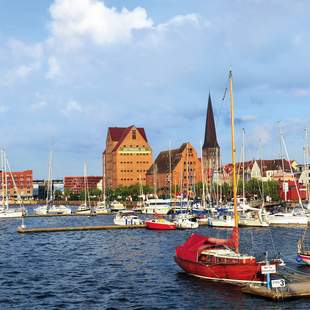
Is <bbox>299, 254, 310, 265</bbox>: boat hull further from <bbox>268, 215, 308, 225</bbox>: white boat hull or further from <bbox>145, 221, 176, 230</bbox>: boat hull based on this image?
<bbox>268, 215, 308, 225</bbox>: white boat hull

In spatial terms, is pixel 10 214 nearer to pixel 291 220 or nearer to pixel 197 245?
pixel 291 220

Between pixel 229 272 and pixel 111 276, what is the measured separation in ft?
38.9

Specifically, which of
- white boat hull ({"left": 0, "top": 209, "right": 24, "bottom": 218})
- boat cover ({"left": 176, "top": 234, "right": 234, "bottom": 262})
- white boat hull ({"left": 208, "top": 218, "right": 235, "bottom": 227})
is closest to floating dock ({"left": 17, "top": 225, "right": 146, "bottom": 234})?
white boat hull ({"left": 208, "top": 218, "right": 235, "bottom": 227})

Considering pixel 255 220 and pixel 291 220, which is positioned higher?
pixel 255 220

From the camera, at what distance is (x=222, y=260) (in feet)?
134

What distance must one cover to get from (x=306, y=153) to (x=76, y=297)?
74.4 m

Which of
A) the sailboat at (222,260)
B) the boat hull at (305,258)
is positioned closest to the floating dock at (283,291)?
the sailboat at (222,260)

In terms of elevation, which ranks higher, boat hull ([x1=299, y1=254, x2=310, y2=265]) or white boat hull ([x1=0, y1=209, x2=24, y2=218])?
white boat hull ([x1=0, y1=209, x2=24, y2=218])

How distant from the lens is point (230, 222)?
90625 mm

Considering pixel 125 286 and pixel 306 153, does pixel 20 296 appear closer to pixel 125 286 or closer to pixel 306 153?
pixel 125 286

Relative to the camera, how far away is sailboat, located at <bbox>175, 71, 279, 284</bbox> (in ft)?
128

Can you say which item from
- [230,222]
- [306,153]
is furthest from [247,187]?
[230,222]

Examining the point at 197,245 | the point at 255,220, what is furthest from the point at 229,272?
the point at 255,220

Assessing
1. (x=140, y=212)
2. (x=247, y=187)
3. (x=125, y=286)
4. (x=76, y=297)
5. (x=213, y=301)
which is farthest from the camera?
(x=247, y=187)
